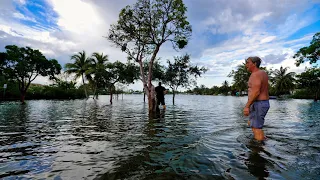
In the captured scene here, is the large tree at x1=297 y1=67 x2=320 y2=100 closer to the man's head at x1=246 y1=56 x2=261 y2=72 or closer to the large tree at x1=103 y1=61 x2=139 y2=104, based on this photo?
the large tree at x1=103 y1=61 x2=139 y2=104

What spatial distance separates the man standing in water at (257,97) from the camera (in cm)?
460

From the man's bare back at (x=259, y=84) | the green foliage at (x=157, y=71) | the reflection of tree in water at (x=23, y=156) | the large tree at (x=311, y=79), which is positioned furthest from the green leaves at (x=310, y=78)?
the reflection of tree in water at (x=23, y=156)

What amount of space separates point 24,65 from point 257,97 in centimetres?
3095

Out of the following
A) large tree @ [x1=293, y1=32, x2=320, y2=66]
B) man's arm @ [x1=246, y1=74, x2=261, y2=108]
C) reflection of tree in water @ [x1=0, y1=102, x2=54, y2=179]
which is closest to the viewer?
reflection of tree in water @ [x1=0, y1=102, x2=54, y2=179]

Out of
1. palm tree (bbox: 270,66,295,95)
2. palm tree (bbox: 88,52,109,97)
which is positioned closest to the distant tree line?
palm tree (bbox: 270,66,295,95)

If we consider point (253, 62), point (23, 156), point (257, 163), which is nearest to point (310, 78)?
point (253, 62)

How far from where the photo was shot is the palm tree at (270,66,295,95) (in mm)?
67706

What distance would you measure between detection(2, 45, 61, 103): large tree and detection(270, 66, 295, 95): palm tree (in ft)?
242

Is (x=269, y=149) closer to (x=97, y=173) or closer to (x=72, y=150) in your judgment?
(x=97, y=173)

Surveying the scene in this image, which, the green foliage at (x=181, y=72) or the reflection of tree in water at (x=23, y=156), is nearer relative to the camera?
the reflection of tree in water at (x=23, y=156)

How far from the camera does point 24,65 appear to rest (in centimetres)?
2636

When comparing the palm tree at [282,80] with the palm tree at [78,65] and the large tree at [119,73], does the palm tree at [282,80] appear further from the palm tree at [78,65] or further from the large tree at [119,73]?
the palm tree at [78,65]

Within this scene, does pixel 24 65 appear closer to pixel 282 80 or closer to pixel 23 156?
pixel 23 156

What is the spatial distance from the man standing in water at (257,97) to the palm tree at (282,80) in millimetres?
76221
